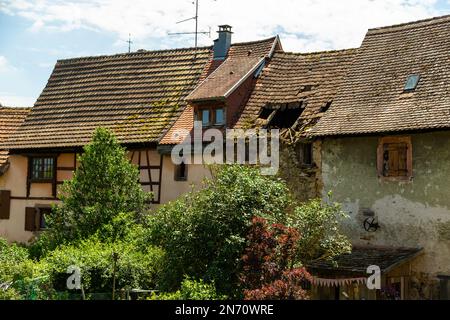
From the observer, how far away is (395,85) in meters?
23.4

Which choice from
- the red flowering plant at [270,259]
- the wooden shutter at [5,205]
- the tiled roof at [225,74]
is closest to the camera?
the red flowering plant at [270,259]

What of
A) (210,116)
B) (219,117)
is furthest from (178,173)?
(219,117)

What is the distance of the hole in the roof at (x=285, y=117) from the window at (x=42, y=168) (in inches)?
358

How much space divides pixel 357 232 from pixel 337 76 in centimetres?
611

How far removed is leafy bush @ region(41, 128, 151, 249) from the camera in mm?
23531

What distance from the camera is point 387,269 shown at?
1964cm

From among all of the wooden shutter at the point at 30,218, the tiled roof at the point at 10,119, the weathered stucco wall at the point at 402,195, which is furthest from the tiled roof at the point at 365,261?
the tiled roof at the point at 10,119

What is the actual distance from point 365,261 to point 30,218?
14.5 meters

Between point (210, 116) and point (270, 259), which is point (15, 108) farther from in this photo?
point (270, 259)

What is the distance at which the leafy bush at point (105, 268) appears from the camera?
20234 millimetres

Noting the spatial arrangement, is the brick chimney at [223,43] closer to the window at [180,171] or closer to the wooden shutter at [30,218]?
the window at [180,171]

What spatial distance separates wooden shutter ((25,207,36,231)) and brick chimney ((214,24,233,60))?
29.8 ft
